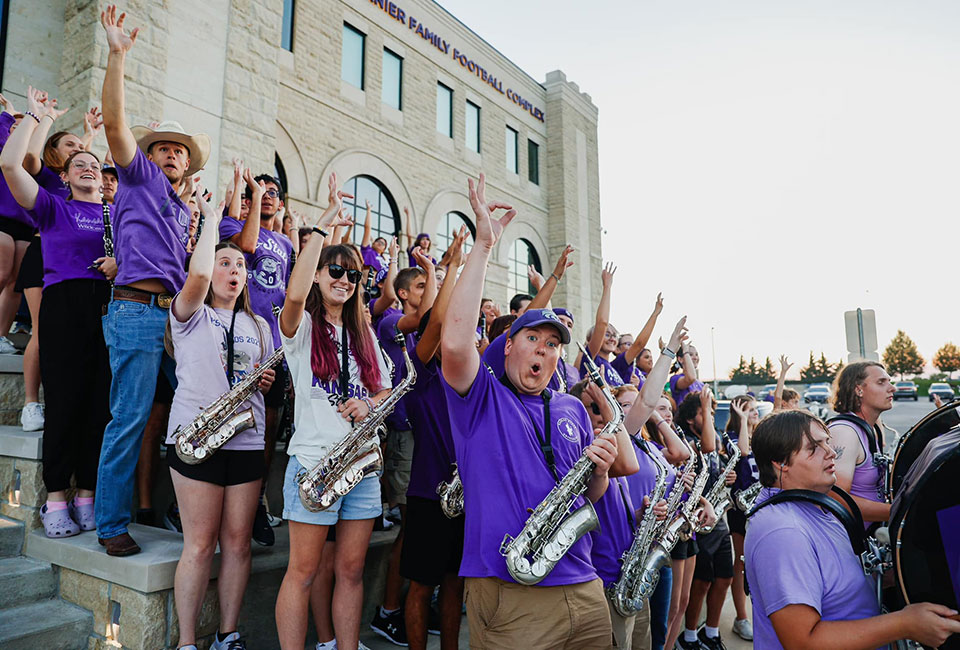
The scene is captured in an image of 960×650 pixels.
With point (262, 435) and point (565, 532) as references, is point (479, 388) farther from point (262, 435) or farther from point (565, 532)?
point (262, 435)

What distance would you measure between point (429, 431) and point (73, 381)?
228 cm

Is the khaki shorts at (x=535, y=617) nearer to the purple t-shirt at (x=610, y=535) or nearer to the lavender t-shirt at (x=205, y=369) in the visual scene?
the purple t-shirt at (x=610, y=535)

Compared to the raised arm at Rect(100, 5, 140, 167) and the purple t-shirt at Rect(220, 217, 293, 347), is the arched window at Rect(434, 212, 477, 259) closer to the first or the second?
the purple t-shirt at Rect(220, 217, 293, 347)

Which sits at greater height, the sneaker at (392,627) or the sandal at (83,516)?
the sandal at (83,516)

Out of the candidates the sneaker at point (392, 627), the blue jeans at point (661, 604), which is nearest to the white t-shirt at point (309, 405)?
the sneaker at point (392, 627)

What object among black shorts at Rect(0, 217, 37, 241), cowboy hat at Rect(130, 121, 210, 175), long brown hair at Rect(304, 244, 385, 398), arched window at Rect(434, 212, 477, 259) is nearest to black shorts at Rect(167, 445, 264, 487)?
long brown hair at Rect(304, 244, 385, 398)

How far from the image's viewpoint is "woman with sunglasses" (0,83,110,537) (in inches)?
140

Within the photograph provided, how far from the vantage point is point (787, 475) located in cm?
250

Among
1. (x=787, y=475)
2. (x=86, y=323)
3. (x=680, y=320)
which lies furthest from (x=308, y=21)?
(x=787, y=475)

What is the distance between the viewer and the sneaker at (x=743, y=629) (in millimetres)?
5238

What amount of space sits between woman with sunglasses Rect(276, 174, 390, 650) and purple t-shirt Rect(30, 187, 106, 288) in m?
1.73

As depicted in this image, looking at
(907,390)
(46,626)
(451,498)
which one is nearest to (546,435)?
(451,498)

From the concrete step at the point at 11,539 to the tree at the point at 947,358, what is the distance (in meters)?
93.8

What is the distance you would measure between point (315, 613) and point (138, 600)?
900 mm
